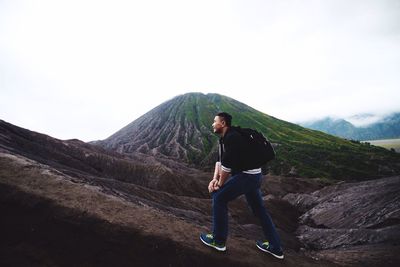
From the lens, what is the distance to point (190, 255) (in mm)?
6184

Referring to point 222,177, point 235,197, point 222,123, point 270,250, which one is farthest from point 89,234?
point 270,250

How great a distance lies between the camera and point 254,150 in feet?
19.7

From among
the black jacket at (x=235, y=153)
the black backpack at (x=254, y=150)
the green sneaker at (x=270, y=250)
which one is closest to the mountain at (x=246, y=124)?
the green sneaker at (x=270, y=250)

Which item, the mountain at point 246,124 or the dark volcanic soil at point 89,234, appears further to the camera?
the mountain at point 246,124

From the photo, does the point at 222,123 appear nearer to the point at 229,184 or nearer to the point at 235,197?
the point at 229,184

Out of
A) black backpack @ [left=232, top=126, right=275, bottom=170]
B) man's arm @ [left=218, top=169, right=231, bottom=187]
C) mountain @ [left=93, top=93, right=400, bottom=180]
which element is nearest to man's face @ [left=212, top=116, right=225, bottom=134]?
black backpack @ [left=232, top=126, right=275, bottom=170]

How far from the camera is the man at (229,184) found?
5910mm

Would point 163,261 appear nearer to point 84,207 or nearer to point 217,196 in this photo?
point 217,196

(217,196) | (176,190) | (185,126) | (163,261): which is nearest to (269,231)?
(217,196)

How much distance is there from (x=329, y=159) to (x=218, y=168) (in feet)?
335

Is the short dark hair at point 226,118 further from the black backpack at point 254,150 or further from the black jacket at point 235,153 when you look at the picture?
the black jacket at point 235,153

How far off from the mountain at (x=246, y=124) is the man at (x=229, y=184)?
79629mm

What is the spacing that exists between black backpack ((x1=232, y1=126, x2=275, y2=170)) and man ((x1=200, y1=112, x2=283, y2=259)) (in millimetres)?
107

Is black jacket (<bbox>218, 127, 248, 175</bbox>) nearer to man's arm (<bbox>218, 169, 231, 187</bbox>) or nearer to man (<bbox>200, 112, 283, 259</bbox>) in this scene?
man (<bbox>200, 112, 283, 259</bbox>)
